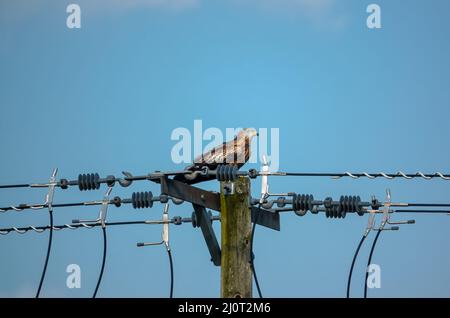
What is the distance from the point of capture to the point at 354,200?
2694 centimetres

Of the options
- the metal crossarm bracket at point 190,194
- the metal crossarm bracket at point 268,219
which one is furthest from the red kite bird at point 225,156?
the metal crossarm bracket at point 268,219

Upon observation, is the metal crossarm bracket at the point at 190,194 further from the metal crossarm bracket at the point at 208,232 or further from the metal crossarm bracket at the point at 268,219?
the metal crossarm bracket at the point at 268,219

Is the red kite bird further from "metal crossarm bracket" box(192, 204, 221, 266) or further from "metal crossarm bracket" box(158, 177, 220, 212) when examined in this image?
"metal crossarm bracket" box(192, 204, 221, 266)

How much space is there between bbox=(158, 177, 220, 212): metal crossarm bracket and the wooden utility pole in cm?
22

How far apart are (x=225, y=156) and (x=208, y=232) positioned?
1.96 meters

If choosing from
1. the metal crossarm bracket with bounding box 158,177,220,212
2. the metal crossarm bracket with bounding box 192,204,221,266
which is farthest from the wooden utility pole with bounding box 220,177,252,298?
the metal crossarm bracket with bounding box 192,204,221,266

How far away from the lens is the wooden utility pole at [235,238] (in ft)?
87.0

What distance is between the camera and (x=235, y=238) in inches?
1049

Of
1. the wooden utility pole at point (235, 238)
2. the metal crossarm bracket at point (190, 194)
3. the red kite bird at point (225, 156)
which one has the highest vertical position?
the red kite bird at point (225, 156)

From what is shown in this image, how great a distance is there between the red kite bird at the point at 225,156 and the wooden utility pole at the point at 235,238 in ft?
1.64

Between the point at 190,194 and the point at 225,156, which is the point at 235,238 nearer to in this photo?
the point at 190,194
